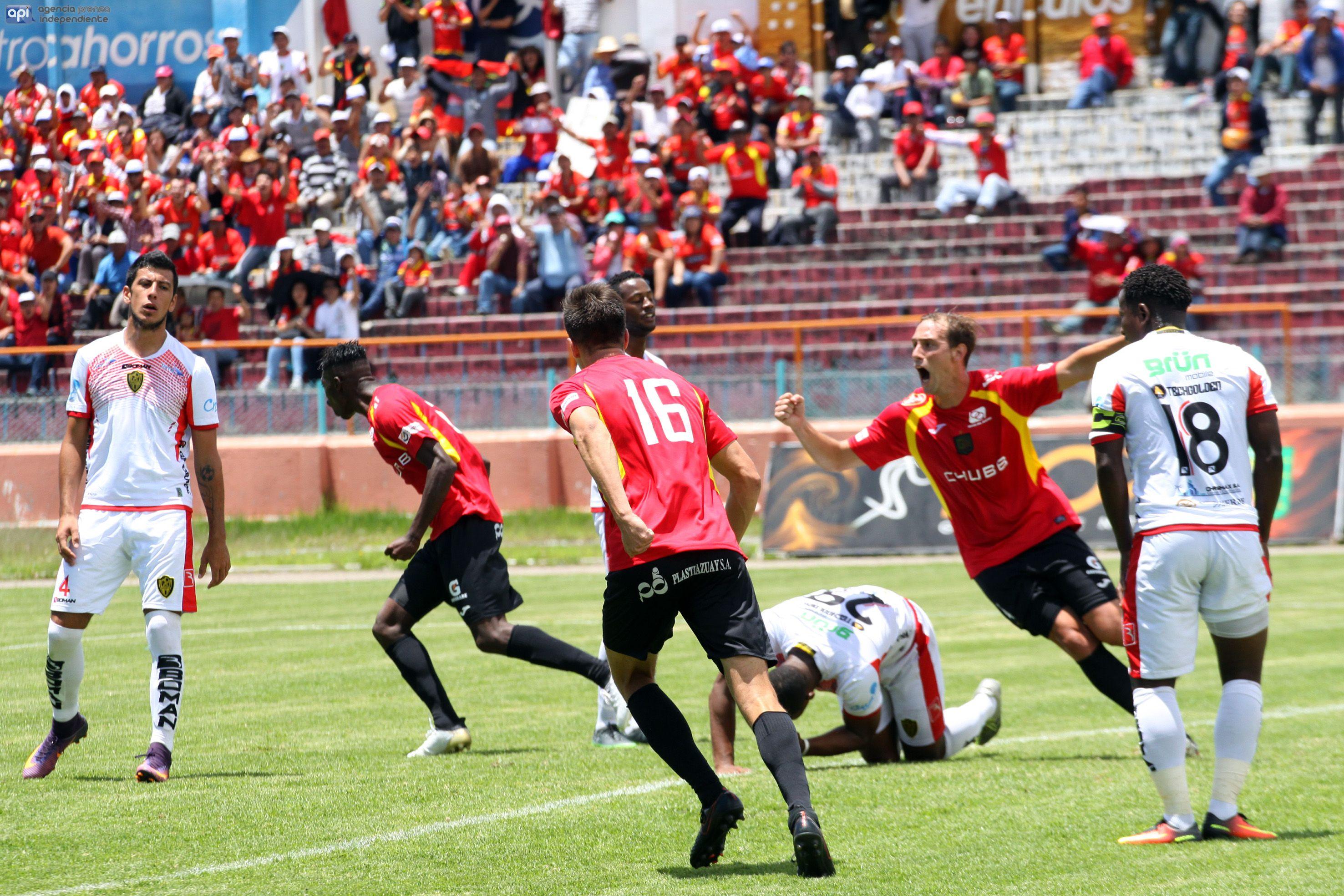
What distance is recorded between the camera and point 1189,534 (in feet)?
17.9

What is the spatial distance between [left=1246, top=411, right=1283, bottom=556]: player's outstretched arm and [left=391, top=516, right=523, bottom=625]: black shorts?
3.66 metres

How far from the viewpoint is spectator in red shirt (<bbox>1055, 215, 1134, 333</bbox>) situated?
19906 millimetres

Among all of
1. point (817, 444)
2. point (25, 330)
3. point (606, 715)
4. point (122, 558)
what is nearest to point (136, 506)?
point (122, 558)

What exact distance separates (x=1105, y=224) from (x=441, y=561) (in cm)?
1511

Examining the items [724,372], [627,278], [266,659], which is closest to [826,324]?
[724,372]

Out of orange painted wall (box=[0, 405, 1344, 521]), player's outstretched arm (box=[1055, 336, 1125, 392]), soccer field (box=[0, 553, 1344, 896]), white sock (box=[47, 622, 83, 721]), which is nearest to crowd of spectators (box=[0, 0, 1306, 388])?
orange painted wall (box=[0, 405, 1344, 521])

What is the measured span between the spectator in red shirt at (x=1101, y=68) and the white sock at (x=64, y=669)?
2186cm

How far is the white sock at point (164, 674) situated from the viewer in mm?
6887

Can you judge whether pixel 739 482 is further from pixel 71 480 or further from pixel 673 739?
pixel 71 480

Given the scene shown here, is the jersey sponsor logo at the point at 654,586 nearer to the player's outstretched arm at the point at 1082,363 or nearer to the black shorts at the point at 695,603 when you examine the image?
the black shorts at the point at 695,603

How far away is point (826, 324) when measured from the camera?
19906mm

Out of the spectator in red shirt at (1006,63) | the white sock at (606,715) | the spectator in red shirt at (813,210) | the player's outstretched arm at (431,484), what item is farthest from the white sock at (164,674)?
the spectator in red shirt at (1006,63)

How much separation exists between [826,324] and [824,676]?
13.2 meters

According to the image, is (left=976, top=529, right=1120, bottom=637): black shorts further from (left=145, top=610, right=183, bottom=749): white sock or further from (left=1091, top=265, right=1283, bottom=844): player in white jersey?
(left=145, top=610, right=183, bottom=749): white sock
